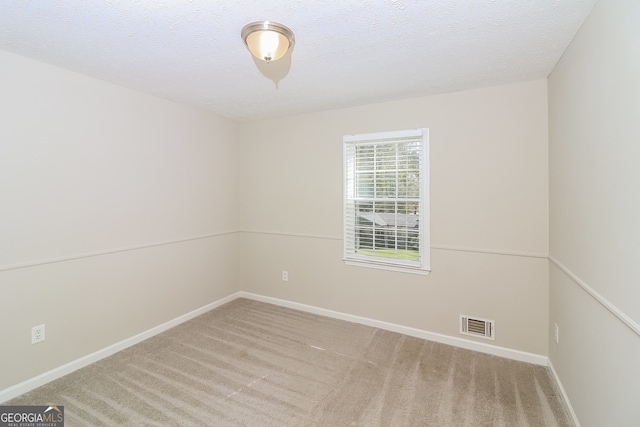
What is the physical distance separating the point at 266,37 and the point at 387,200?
2027mm

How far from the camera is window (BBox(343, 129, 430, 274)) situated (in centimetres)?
301

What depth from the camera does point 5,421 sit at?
1903mm

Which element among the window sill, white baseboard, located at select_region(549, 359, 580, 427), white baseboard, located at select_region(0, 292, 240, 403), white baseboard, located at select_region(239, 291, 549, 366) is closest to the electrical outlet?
white baseboard, located at select_region(0, 292, 240, 403)

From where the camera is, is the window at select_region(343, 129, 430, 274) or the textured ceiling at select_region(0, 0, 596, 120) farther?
the window at select_region(343, 129, 430, 274)

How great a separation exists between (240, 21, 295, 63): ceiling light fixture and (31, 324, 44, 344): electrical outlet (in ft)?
8.55

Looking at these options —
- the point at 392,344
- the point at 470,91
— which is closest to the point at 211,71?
the point at 470,91

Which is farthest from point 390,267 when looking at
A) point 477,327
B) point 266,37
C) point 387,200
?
point 266,37

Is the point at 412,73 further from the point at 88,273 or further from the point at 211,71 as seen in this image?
the point at 88,273

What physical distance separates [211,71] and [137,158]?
1.22m

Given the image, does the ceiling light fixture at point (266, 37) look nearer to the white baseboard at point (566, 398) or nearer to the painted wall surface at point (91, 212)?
the painted wall surface at point (91, 212)

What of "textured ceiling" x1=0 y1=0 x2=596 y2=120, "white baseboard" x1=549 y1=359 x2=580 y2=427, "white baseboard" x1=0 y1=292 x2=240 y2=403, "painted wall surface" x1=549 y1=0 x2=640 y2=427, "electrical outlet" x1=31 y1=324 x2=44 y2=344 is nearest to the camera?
"painted wall surface" x1=549 y1=0 x2=640 y2=427

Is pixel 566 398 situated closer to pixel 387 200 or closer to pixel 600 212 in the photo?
pixel 600 212

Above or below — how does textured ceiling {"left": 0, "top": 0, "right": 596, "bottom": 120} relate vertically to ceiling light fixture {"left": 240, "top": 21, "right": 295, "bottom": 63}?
above

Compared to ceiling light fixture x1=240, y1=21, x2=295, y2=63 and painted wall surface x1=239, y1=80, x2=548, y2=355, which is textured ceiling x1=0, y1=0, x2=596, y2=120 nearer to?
→ ceiling light fixture x1=240, y1=21, x2=295, y2=63
